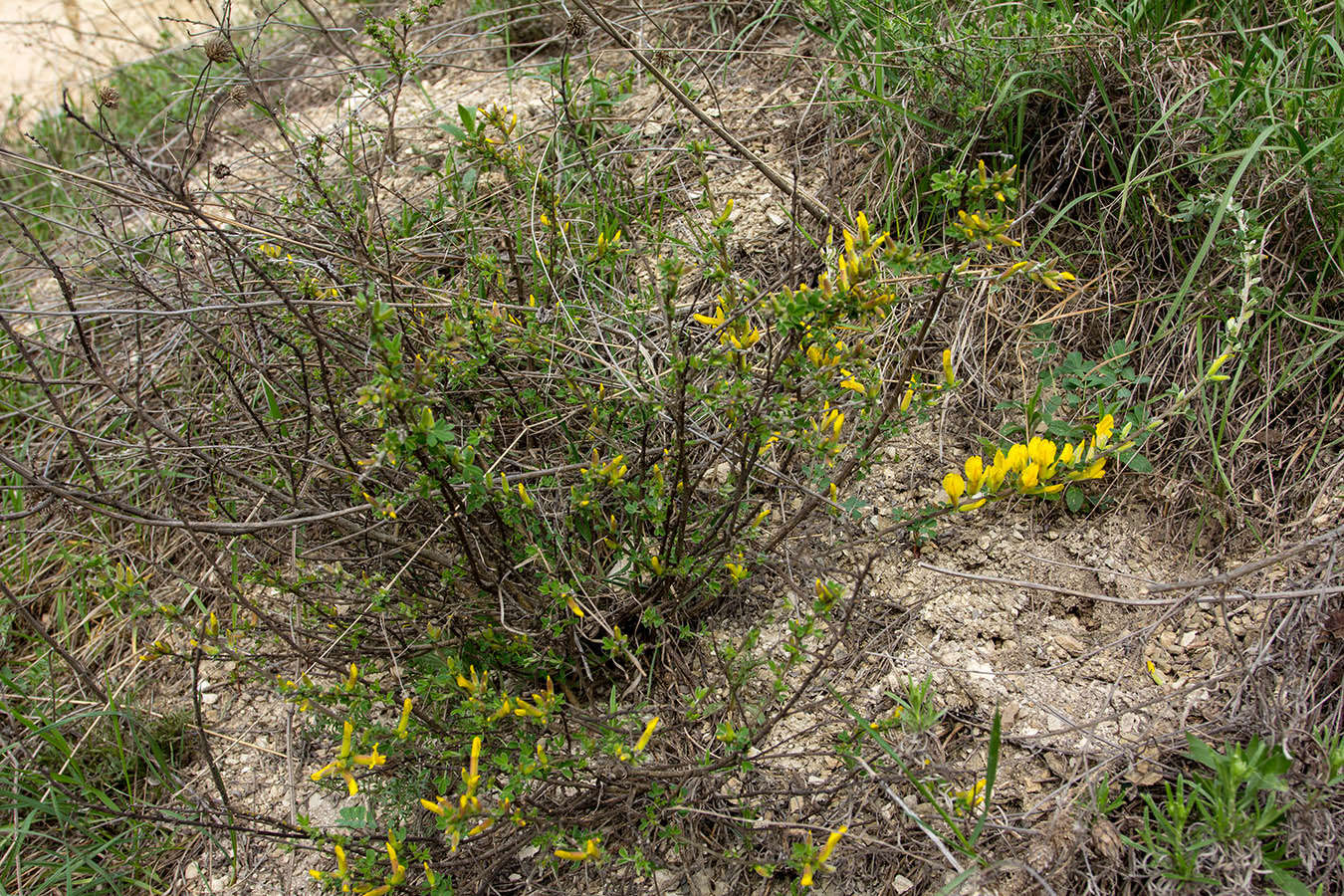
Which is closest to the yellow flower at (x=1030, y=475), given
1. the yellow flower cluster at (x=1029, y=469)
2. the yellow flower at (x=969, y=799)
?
the yellow flower cluster at (x=1029, y=469)

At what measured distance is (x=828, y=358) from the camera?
5.54ft

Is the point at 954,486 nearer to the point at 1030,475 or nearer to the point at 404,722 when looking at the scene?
the point at 1030,475

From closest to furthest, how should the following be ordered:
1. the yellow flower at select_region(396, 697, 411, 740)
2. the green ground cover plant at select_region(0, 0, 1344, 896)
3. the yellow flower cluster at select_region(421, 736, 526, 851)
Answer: the yellow flower cluster at select_region(421, 736, 526, 851)
the yellow flower at select_region(396, 697, 411, 740)
the green ground cover plant at select_region(0, 0, 1344, 896)

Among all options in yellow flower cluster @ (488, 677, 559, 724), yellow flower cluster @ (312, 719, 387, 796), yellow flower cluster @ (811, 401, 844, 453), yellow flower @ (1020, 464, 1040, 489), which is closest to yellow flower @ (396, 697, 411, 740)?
yellow flower cluster @ (312, 719, 387, 796)

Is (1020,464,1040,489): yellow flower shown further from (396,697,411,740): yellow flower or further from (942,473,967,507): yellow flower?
(396,697,411,740): yellow flower

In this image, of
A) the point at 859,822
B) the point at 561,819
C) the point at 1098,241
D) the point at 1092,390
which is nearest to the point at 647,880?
the point at 561,819

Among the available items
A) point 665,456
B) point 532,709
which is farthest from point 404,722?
point 665,456

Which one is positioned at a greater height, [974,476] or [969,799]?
[974,476]

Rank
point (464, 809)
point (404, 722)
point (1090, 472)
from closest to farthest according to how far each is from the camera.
A: point (464, 809), point (404, 722), point (1090, 472)

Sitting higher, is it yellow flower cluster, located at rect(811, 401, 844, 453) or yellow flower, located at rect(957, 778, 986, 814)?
yellow flower cluster, located at rect(811, 401, 844, 453)

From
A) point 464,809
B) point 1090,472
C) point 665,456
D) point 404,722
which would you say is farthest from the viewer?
point 665,456

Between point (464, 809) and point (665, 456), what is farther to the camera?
point (665, 456)

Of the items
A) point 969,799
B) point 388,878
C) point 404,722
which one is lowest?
point 969,799

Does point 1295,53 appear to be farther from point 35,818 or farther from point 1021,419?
point 35,818
